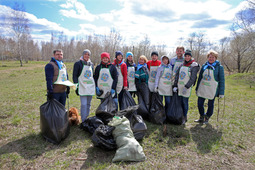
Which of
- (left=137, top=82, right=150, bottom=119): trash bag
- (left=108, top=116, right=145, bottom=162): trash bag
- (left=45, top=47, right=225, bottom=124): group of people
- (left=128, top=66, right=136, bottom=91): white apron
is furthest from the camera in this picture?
(left=128, top=66, right=136, bottom=91): white apron

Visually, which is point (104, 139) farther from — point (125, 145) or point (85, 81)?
point (85, 81)

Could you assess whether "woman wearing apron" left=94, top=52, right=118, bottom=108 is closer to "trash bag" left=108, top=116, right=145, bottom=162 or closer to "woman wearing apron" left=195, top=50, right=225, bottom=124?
"trash bag" left=108, top=116, right=145, bottom=162

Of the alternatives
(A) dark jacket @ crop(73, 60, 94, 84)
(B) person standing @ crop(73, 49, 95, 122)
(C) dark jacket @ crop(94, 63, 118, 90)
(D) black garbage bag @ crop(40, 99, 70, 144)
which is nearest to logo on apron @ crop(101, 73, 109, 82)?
(C) dark jacket @ crop(94, 63, 118, 90)

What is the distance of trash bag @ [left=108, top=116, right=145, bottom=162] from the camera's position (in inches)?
101

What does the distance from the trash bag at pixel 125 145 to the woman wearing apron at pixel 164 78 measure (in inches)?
66.4

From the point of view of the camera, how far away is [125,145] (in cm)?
263

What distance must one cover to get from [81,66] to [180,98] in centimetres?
260

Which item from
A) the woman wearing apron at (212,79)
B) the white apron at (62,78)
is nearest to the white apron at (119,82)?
the white apron at (62,78)

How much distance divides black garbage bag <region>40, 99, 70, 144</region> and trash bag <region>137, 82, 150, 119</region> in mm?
1935

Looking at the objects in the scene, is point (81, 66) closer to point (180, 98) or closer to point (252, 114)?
point (180, 98)

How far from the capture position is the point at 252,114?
16.9ft

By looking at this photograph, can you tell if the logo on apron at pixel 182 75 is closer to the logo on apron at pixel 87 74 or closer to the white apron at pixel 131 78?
the white apron at pixel 131 78

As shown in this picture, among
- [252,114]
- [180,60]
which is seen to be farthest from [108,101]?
[252,114]

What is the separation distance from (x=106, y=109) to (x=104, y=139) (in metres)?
0.81
